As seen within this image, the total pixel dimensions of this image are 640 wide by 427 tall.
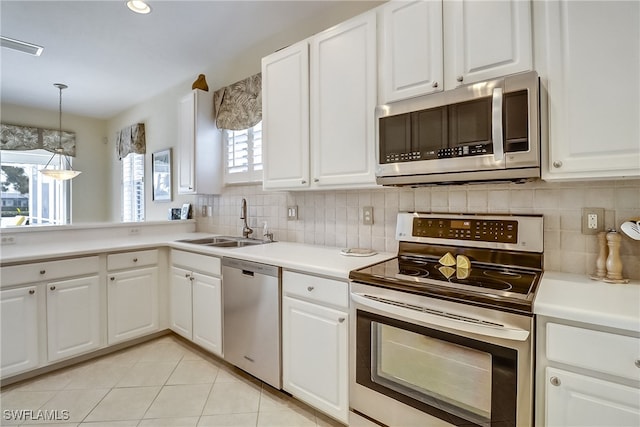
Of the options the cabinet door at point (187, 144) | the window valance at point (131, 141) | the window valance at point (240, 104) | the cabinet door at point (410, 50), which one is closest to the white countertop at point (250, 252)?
the cabinet door at point (187, 144)

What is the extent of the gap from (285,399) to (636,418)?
1.67 meters

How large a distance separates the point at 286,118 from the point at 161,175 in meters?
2.77

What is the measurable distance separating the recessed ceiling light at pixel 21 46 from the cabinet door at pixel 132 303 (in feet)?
7.58

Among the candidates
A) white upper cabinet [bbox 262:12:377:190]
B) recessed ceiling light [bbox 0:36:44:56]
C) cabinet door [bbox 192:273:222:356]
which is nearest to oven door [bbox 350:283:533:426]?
white upper cabinet [bbox 262:12:377:190]

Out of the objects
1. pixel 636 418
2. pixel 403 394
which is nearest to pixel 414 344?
pixel 403 394

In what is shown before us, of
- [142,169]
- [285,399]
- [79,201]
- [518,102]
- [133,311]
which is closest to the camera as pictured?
[518,102]

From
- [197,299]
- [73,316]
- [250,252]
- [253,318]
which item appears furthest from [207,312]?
[73,316]

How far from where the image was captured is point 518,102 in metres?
1.31

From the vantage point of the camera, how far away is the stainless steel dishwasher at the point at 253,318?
1926mm

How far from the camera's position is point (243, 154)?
311cm

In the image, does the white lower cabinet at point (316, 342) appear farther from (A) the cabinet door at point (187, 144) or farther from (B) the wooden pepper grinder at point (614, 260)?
(A) the cabinet door at point (187, 144)

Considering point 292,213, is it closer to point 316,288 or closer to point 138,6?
point 316,288

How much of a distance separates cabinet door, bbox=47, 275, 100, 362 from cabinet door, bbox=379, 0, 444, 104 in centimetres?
252

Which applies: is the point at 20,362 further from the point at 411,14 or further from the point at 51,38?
the point at 411,14
